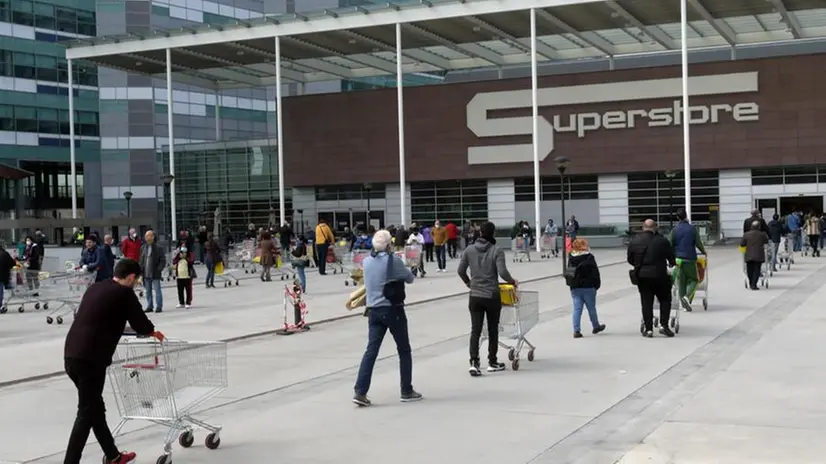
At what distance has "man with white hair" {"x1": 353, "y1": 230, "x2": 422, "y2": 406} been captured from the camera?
10133 millimetres

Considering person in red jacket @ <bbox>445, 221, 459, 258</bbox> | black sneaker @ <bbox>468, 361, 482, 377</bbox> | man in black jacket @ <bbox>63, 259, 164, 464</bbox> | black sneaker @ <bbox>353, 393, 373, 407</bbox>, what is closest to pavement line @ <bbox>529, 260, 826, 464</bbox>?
black sneaker @ <bbox>468, 361, 482, 377</bbox>

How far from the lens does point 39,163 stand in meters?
79.6

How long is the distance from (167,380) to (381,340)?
2886 millimetres

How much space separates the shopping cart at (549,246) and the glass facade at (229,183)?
2250 centimetres

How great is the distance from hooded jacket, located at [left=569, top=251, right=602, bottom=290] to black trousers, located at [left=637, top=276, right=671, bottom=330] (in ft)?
2.25

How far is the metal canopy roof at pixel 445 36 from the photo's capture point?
140 ft

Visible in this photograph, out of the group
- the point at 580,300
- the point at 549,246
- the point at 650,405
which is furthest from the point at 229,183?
the point at 650,405

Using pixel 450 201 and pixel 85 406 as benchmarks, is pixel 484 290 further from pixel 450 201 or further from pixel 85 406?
pixel 450 201

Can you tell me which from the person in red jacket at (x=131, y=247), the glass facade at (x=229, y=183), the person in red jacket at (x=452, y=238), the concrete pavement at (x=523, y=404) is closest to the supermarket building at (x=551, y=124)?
the glass facade at (x=229, y=183)

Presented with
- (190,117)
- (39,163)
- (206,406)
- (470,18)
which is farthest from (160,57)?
(206,406)

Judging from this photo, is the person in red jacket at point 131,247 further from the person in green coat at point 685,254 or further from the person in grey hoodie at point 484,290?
the person in grey hoodie at point 484,290

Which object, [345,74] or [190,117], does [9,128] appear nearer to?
[190,117]

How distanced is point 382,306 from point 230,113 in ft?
240

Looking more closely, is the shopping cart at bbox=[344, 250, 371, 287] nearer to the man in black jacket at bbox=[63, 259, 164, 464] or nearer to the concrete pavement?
the concrete pavement
